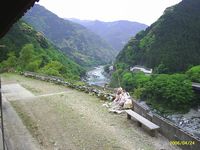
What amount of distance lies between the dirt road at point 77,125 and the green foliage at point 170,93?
4048cm

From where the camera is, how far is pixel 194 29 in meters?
79.1

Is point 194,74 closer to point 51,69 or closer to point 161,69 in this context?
point 161,69

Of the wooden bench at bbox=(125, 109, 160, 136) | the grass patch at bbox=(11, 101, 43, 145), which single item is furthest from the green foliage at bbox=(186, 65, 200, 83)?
the wooden bench at bbox=(125, 109, 160, 136)

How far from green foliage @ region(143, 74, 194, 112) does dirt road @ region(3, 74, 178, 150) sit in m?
40.5

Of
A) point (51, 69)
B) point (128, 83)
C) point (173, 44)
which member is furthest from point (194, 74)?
point (51, 69)

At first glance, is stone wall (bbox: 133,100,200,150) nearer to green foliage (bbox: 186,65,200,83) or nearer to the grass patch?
the grass patch

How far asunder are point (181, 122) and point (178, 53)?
29.1m

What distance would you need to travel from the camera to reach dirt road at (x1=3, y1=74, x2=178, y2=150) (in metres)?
8.81

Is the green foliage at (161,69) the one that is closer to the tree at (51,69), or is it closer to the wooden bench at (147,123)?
the tree at (51,69)

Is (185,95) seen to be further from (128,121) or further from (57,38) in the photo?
(57,38)

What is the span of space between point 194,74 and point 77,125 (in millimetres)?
56689

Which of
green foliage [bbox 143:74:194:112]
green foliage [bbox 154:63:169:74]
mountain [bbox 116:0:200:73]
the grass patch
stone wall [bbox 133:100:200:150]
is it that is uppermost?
mountain [bbox 116:0:200:73]

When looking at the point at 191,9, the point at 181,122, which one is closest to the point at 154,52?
the point at 191,9

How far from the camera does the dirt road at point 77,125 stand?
28.9 feet
